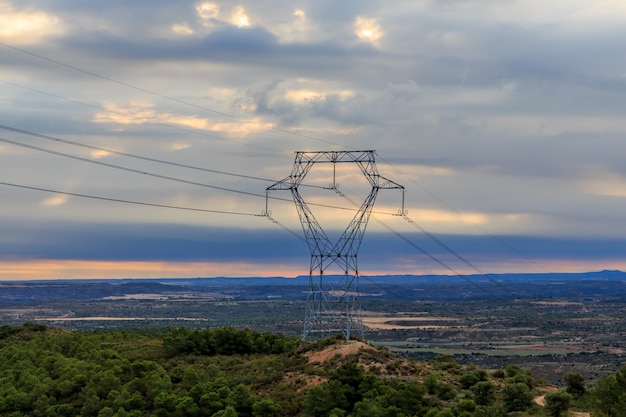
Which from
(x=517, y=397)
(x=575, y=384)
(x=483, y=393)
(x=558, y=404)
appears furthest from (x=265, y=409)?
(x=575, y=384)

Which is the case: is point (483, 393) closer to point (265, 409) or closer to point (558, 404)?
point (558, 404)

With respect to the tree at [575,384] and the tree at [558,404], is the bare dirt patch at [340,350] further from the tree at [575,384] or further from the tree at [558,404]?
the tree at [558,404]

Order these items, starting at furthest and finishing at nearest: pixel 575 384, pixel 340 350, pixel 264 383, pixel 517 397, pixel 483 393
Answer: pixel 340 350 → pixel 264 383 → pixel 575 384 → pixel 483 393 → pixel 517 397

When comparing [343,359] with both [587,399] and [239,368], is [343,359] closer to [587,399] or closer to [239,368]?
[239,368]

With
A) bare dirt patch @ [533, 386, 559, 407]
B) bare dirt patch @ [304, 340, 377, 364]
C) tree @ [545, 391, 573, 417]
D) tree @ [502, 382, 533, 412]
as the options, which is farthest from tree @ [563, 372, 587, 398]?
bare dirt patch @ [304, 340, 377, 364]

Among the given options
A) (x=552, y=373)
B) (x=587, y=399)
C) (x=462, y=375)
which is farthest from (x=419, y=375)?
(x=552, y=373)

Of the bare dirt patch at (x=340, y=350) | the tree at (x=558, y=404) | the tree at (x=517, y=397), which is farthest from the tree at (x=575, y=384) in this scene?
the bare dirt patch at (x=340, y=350)

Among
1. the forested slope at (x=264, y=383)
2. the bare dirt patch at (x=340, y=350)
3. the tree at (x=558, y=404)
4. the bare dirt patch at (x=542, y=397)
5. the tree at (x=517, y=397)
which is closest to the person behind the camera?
the tree at (x=558, y=404)

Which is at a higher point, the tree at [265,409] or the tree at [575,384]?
the tree at [575,384]

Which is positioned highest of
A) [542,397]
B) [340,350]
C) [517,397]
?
[340,350]
